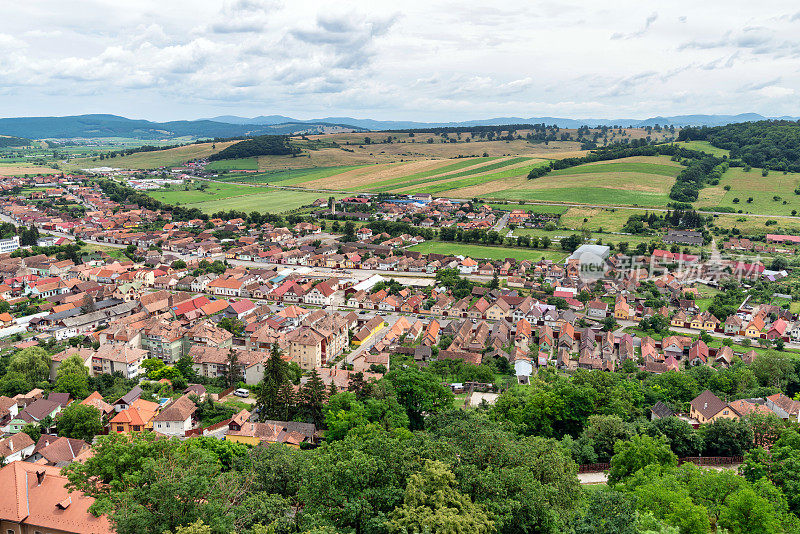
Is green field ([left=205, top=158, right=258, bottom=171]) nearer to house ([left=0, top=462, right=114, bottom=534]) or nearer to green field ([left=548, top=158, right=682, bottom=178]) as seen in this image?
green field ([left=548, top=158, right=682, bottom=178])

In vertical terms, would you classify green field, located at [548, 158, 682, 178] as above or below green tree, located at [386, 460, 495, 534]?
above

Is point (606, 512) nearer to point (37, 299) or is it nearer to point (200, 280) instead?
point (200, 280)

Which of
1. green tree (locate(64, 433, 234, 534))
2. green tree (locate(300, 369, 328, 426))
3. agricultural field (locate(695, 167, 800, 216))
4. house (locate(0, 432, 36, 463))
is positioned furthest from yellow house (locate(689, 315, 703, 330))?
agricultural field (locate(695, 167, 800, 216))

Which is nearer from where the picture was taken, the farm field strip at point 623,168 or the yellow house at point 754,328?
the yellow house at point 754,328

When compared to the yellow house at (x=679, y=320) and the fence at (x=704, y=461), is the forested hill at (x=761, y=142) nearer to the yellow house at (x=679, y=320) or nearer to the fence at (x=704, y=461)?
the yellow house at (x=679, y=320)

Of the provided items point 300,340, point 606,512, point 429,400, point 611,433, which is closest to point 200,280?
point 300,340

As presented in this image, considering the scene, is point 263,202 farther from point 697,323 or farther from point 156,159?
point 697,323

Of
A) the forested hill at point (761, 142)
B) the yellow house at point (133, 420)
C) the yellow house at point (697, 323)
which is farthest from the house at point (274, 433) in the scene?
the forested hill at point (761, 142)
